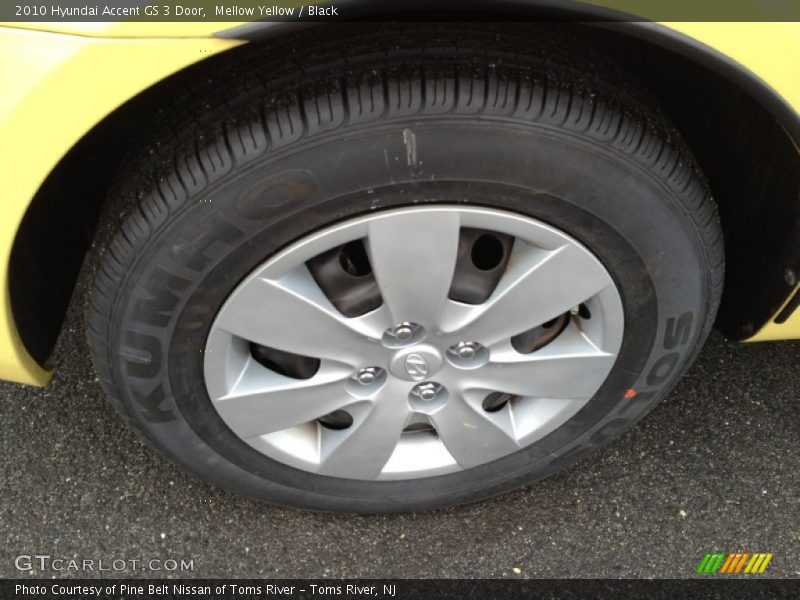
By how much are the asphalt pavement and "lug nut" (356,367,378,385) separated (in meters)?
0.46

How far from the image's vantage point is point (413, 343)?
151 centimetres

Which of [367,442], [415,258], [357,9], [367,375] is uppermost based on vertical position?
[357,9]

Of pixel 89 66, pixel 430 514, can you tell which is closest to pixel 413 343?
pixel 430 514

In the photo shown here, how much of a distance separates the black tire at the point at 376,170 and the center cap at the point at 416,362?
13.0 inches

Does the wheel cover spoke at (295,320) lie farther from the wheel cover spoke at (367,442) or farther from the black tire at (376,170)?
the wheel cover spoke at (367,442)

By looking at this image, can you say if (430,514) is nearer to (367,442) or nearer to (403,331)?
(367,442)

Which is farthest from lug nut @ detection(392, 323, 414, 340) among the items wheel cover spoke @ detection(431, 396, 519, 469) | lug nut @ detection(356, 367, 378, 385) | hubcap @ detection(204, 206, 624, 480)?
wheel cover spoke @ detection(431, 396, 519, 469)

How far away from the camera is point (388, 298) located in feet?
4.59

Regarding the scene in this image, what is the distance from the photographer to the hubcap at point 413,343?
4.43ft

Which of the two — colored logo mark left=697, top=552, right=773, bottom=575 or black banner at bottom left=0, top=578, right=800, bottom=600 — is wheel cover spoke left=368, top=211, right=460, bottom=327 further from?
colored logo mark left=697, top=552, right=773, bottom=575

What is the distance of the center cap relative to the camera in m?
1.52

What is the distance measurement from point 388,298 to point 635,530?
894 millimetres

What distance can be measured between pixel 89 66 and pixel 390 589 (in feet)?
4.05

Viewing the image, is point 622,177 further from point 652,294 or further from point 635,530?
point 635,530
